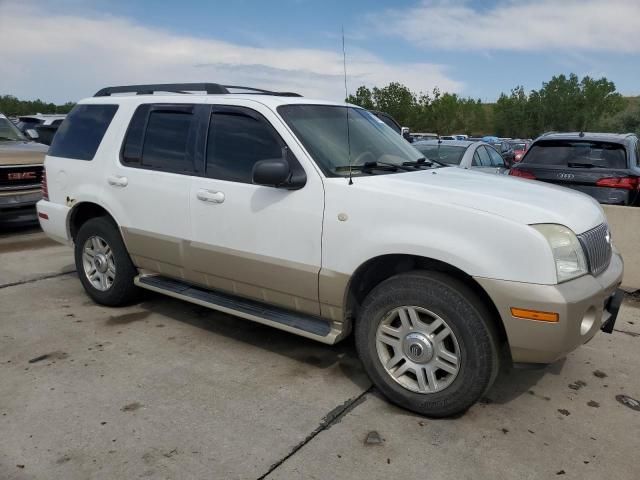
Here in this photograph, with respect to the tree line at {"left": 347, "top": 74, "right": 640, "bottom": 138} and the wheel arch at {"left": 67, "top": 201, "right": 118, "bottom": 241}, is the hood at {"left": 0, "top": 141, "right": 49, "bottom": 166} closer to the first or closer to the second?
the wheel arch at {"left": 67, "top": 201, "right": 118, "bottom": 241}

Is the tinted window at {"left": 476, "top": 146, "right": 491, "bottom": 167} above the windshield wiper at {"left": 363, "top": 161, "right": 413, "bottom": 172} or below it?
below

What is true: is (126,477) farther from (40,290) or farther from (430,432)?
(40,290)

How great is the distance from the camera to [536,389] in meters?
3.67

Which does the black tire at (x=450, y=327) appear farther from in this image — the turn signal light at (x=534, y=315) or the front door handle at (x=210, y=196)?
the front door handle at (x=210, y=196)

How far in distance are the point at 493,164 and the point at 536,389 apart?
279 inches

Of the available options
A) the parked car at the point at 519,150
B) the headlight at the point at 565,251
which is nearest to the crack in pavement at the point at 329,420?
the headlight at the point at 565,251

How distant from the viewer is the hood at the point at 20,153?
823 centimetres

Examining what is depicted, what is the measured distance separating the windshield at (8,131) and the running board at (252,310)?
6.77 metres

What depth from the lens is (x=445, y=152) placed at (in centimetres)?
910

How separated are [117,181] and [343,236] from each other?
2.30 meters

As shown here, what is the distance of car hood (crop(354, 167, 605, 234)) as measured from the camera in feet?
9.75


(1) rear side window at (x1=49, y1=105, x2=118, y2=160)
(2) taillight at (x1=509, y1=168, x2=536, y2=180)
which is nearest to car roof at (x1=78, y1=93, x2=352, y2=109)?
(1) rear side window at (x1=49, y1=105, x2=118, y2=160)

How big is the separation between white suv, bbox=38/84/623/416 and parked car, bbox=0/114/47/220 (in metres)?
3.89

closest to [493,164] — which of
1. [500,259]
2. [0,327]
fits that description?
[500,259]
